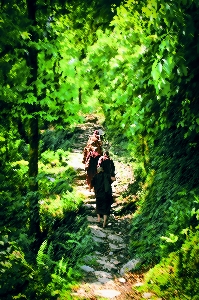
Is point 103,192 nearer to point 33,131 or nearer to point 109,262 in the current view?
point 109,262

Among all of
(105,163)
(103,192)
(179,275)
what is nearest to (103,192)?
(103,192)

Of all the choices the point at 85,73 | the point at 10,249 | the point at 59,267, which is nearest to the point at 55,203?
the point at 59,267

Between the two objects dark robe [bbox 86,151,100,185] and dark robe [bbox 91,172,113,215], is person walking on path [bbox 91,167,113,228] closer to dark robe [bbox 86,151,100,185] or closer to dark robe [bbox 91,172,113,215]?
dark robe [bbox 91,172,113,215]

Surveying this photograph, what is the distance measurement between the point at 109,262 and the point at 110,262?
0.02 meters

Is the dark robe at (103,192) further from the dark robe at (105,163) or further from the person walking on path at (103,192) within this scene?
the dark robe at (105,163)

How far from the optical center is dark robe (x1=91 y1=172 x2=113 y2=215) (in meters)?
9.05

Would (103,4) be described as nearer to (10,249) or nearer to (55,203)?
(55,203)

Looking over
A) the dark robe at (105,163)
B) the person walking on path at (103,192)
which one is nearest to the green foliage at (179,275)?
the person walking on path at (103,192)

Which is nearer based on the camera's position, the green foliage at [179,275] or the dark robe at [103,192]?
the green foliage at [179,275]

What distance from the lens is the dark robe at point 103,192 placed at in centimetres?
905

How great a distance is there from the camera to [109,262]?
7.04 m

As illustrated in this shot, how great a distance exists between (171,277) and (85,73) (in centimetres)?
779

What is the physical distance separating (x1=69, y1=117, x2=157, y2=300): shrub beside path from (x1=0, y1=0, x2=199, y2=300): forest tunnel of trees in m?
0.29

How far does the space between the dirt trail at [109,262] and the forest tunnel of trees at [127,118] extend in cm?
30
